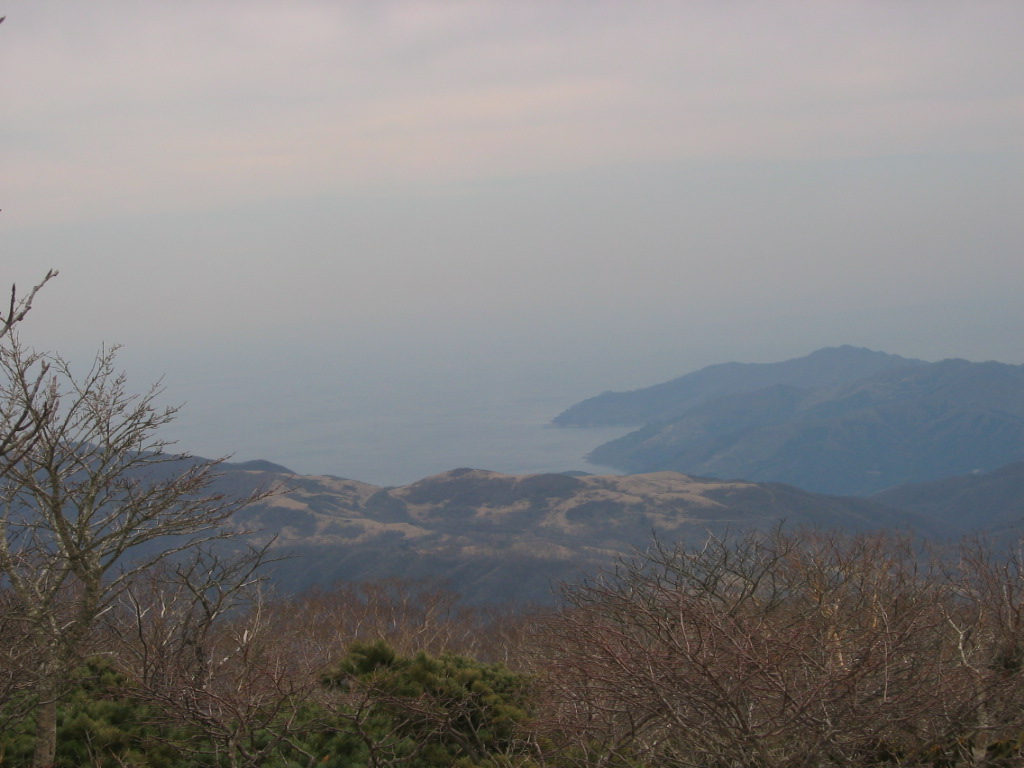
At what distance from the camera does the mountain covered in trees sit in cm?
10144

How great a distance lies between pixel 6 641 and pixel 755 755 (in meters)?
9.69

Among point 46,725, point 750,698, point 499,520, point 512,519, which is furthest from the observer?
point 499,520

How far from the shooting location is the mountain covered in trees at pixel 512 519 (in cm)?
10144

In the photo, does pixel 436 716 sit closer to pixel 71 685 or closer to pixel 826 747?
pixel 71 685

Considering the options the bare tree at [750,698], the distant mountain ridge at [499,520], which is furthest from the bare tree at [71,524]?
the distant mountain ridge at [499,520]

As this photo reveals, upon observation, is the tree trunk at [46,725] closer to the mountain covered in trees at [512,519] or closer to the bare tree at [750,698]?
the bare tree at [750,698]

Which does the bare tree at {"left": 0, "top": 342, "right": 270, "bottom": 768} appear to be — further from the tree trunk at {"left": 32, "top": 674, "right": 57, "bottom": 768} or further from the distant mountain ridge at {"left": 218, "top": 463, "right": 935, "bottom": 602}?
the distant mountain ridge at {"left": 218, "top": 463, "right": 935, "bottom": 602}

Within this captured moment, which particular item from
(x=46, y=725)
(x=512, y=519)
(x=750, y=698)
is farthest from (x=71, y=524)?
(x=512, y=519)

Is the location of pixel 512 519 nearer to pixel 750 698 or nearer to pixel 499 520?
pixel 499 520

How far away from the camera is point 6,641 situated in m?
11.3

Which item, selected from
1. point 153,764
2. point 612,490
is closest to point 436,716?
point 153,764

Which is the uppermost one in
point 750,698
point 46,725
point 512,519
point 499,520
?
point 46,725

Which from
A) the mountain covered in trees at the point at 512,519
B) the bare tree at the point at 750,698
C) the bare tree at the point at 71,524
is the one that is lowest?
the mountain covered in trees at the point at 512,519

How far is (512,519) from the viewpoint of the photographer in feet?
479
